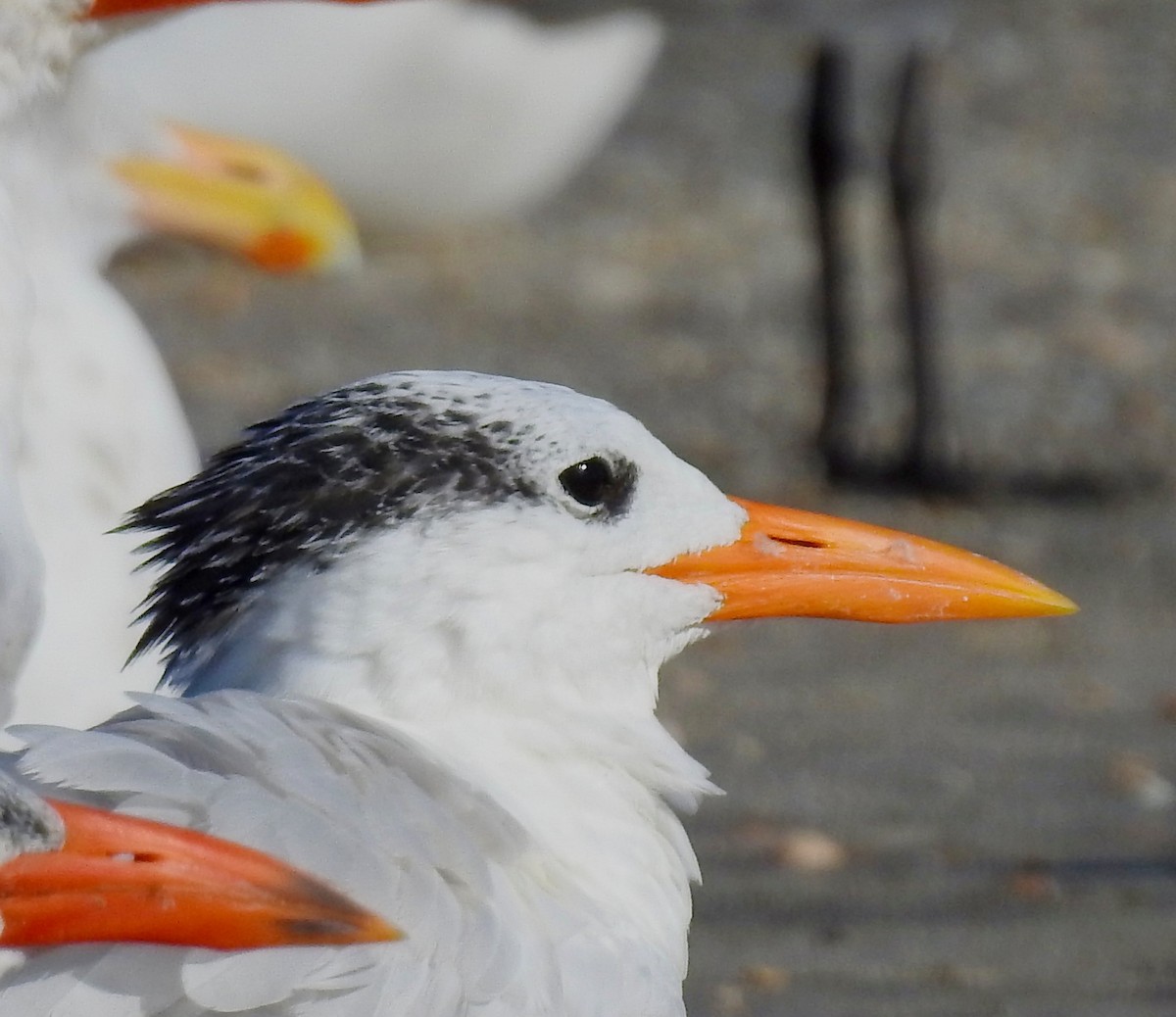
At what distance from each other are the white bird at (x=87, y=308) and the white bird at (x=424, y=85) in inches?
124

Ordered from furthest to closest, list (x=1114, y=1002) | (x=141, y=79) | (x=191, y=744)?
1. (x=141, y=79)
2. (x=1114, y=1002)
3. (x=191, y=744)

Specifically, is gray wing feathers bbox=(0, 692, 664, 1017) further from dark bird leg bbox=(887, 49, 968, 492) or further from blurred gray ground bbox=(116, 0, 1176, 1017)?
dark bird leg bbox=(887, 49, 968, 492)

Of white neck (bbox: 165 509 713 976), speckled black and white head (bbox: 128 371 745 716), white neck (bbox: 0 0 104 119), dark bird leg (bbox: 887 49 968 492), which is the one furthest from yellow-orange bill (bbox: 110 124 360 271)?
dark bird leg (bbox: 887 49 968 492)

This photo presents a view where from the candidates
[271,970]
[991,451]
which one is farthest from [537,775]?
[991,451]

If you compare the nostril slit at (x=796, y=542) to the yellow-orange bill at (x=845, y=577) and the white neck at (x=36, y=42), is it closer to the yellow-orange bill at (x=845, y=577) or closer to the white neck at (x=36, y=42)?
the yellow-orange bill at (x=845, y=577)

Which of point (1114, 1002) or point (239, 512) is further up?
point (239, 512)

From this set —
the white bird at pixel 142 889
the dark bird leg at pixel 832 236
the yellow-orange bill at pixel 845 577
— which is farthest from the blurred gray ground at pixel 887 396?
the white bird at pixel 142 889

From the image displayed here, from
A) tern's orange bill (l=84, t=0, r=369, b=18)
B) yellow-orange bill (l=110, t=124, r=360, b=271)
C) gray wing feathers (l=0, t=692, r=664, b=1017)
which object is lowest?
gray wing feathers (l=0, t=692, r=664, b=1017)

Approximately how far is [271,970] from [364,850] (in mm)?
185

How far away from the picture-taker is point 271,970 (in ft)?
7.24

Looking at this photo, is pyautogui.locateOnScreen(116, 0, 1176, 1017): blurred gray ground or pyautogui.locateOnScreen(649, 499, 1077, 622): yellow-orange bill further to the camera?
pyautogui.locateOnScreen(116, 0, 1176, 1017): blurred gray ground

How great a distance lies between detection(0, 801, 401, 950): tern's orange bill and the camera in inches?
82.7

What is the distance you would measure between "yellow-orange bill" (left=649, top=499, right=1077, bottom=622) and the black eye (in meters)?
0.12

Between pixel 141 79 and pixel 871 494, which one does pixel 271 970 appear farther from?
pixel 871 494
